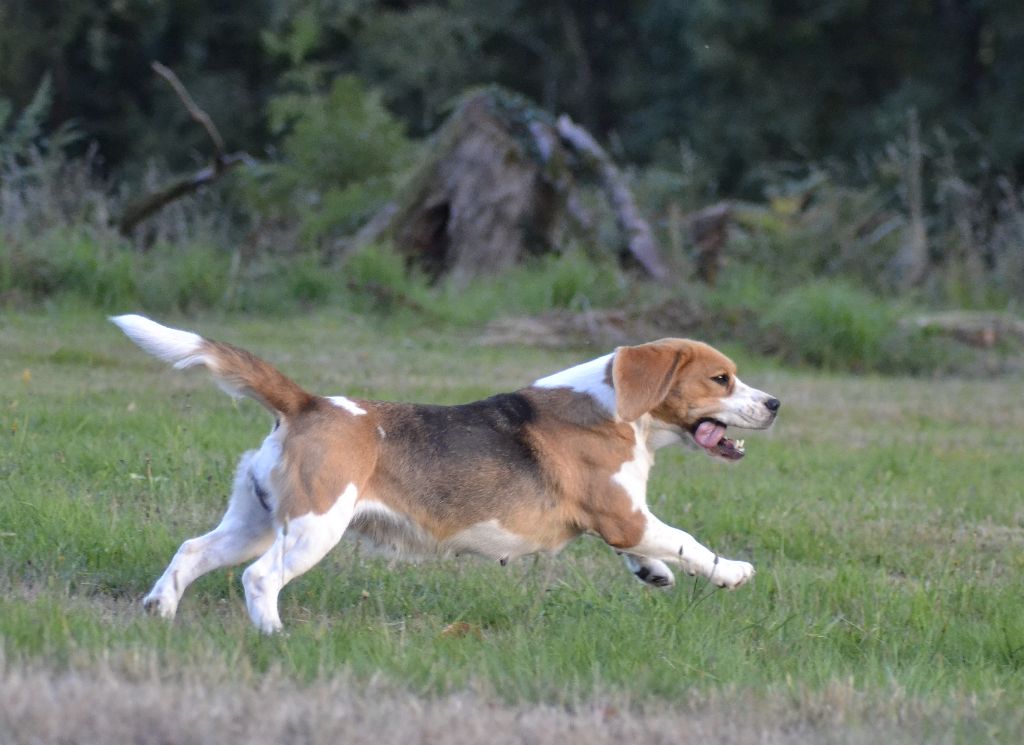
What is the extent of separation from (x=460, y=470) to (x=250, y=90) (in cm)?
2906

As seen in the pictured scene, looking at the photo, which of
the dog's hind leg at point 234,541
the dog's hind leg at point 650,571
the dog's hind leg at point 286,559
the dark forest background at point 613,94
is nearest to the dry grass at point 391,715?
the dog's hind leg at point 286,559

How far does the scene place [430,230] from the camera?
17.0 meters

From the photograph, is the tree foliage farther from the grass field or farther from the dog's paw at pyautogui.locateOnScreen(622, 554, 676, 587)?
the dog's paw at pyautogui.locateOnScreen(622, 554, 676, 587)

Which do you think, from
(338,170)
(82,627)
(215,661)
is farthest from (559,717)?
(338,170)

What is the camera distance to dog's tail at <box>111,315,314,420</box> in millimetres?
Result: 5439

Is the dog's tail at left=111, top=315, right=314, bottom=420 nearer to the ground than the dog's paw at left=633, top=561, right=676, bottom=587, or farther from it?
farther from it

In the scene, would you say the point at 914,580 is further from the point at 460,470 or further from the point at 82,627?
the point at 82,627

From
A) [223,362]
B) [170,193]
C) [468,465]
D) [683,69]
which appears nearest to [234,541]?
[223,362]

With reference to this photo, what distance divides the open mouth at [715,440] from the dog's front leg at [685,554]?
53 cm

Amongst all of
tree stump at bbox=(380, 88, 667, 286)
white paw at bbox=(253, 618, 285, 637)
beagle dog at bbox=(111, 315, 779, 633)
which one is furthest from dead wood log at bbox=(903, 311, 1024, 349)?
white paw at bbox=(253, 618, 285, 637)

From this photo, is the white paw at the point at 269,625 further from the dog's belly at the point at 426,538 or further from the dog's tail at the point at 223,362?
the dog's tail at the point at 223,362

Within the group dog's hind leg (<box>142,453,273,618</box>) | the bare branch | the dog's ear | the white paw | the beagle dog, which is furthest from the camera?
the bare branch

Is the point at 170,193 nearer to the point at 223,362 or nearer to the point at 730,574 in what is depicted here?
the point at 223,362

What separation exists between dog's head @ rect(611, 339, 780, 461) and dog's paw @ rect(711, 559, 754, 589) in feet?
1.83
